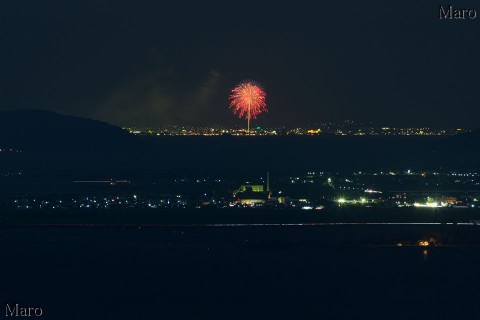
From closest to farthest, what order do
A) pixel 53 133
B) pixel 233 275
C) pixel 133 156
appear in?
1. pixel 233 275
2. pixel 133 156
3. pixel 53 133

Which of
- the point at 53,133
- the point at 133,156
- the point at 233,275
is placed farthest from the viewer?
the point at 53,133

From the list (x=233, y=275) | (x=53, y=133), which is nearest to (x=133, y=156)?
(x=53, y=133)

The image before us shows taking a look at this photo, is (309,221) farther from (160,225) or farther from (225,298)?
(225,298)

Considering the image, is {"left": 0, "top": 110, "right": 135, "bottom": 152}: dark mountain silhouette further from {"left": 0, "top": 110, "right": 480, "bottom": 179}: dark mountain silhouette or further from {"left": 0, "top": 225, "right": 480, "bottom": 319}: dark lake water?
{"left": 0, "top": 225, "right": 480, "bottom": 319}: dark lake water

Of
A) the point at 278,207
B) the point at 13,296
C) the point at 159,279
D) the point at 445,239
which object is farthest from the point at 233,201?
the point at 13,296

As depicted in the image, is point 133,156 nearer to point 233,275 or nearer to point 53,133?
point 53,133

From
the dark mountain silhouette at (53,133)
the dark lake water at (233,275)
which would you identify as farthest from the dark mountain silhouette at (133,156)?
the dark lake water at (233,275)

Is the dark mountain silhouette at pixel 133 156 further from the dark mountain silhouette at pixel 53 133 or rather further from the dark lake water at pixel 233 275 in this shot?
the dark lake water at pixel 233 275

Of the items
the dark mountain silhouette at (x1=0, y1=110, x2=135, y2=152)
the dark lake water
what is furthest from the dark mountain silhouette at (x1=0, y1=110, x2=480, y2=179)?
the dark lake water
